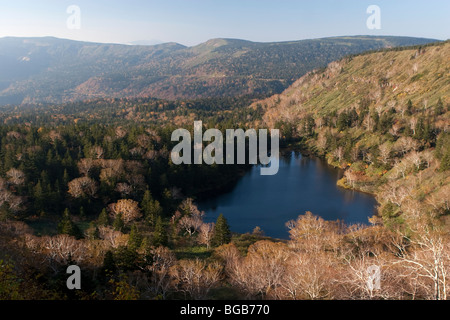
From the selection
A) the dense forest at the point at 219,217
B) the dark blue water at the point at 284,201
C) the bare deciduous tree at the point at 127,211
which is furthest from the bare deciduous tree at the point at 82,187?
the dark blue water at the point at 284,201

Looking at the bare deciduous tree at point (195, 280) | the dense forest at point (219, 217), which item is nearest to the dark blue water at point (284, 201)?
the dense forest at point (219, 217)

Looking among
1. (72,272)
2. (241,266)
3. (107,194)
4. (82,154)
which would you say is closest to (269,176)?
(107,194)

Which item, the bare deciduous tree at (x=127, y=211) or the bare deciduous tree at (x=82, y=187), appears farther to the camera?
the bare deciduous tree at (x=82, y=187)

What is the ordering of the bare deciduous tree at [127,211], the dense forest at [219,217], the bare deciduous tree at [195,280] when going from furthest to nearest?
the bare deciduous tree at [127,211]
the bare deciduous tree at [195,280]
the dense forest at [219,217]

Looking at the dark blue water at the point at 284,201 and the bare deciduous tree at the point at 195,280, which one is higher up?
the bare deciduous tree at the point at 195,280

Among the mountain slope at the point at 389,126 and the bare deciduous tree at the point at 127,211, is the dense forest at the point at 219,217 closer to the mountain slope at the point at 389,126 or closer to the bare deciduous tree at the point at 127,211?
the bare deciduous tree at the point at 127,211

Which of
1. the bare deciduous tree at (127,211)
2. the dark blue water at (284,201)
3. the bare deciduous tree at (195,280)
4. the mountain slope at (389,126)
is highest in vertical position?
the mountain slope at (389,126)

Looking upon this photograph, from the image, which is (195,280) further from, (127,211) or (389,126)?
(389,126)

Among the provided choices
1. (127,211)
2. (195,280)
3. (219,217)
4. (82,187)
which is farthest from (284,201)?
(195,280)

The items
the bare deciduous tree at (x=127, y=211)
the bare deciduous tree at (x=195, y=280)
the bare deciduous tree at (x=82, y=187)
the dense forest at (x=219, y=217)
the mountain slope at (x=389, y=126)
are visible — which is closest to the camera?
the dense forest at (x=219, y=217)
